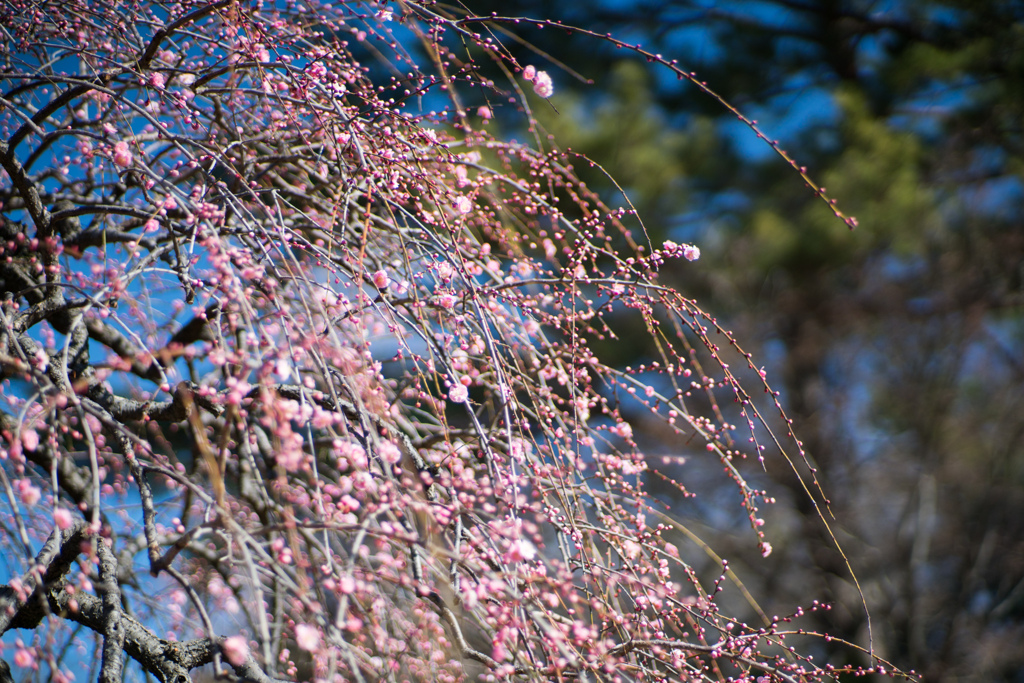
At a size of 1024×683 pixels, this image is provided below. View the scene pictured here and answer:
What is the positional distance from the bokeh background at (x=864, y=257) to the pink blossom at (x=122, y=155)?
116 inches

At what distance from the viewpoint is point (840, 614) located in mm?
3998

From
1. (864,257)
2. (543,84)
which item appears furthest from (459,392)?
(864,257)

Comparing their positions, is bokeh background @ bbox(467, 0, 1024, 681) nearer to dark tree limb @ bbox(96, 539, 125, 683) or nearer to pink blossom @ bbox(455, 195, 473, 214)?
pink blossom @ bbox(455, 195, 473, 214)

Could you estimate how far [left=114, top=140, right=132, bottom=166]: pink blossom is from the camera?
3.13 feet

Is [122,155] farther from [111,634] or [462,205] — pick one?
[111,634]

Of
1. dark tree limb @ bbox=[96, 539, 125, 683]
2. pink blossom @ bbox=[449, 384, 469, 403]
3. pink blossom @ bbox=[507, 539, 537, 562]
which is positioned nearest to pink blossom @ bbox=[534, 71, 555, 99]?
pink blossom @ bbox=[449, 384, 469, 403]

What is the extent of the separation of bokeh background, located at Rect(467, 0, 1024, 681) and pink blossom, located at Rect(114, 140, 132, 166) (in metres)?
2.94

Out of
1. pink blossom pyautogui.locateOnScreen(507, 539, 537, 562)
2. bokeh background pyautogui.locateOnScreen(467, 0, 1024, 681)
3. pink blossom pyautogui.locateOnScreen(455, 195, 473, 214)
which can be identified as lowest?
pink blossom pyautogui.locateOnScreen(507, 539, 537, 562)

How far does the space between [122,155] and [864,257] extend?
182 inches

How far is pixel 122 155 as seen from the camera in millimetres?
954

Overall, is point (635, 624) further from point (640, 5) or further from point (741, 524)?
point (640, 5)

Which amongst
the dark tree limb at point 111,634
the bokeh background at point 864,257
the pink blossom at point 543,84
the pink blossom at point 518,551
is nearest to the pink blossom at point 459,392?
the pink blossom at point 518,551

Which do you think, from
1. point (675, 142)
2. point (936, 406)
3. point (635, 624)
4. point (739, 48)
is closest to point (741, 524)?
point (936, 406)

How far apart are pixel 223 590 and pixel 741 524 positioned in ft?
13.1
